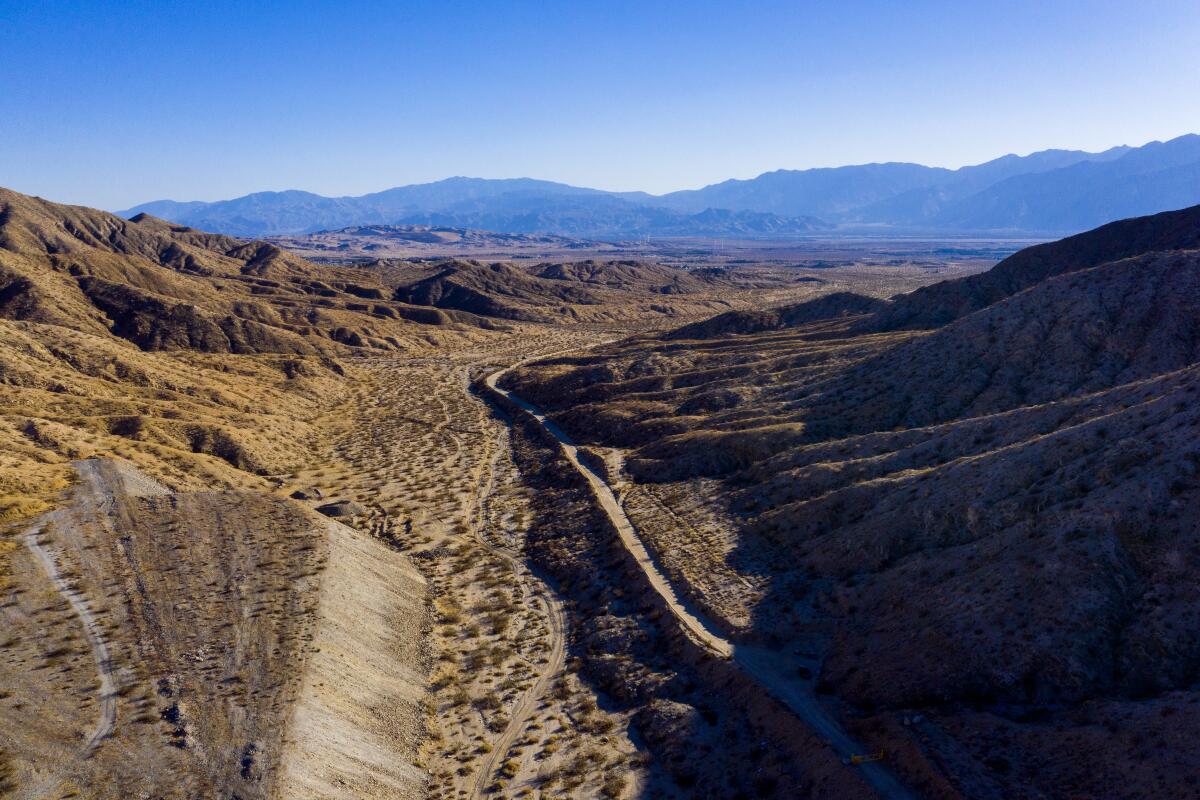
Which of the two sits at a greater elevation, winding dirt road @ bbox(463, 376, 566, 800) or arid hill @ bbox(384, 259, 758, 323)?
arid hill @ bbox(384, 259, 758, 323)

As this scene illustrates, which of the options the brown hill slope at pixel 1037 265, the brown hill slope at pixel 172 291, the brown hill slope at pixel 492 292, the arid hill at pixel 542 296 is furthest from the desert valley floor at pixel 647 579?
the arid hill at pixel 542 296

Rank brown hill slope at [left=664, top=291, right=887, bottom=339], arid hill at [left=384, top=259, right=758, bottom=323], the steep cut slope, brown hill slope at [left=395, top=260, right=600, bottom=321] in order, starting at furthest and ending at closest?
arid hill at [left=384, top=259, right=758, bottom=323] → brown hill slope at [left=395, top=260, right=600, bottom=321] → brown hill slope at [left=664, top=291, right=887, bottom=339] → the steep cut slope

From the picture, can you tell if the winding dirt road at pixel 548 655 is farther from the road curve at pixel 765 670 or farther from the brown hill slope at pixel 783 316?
the brown hill slope at pixel 783 316

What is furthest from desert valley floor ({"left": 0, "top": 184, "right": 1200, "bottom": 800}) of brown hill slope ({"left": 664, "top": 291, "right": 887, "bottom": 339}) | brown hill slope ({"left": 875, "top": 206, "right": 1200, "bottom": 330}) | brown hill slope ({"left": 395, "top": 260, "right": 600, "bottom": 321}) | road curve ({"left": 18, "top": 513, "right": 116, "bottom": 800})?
Result: brown hill slope ({"left": 395, "top": 260, "right": 600, "bottom": 321})

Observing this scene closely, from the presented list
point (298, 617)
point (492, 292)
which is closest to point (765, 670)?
point (298, 617)

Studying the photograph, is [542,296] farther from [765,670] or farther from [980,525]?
[765,670]

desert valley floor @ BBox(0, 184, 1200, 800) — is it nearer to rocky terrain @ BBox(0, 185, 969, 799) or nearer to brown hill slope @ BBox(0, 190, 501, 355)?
rocky terrain @ BBox(0, 185, 969, 799)
